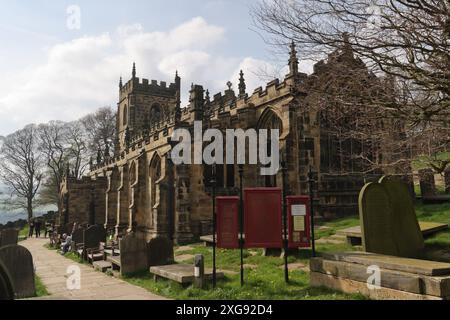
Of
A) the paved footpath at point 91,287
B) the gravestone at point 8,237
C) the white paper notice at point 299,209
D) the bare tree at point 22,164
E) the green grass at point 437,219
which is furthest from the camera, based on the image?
the bare tree at point 22,164

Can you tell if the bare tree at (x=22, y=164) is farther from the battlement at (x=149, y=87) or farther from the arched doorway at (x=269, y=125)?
the arched doorway at (x=269, y=125)

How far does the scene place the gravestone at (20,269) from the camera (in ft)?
24.7

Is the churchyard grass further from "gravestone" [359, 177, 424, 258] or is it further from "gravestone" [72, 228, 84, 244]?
"gravestone" [72, 228, 84, 244]

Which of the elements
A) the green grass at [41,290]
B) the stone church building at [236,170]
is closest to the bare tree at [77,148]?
the stone church building at [236,170]

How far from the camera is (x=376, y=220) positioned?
269 inches

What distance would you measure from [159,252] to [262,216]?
3.82 meters

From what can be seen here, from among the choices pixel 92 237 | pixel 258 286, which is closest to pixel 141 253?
pixel 258 286

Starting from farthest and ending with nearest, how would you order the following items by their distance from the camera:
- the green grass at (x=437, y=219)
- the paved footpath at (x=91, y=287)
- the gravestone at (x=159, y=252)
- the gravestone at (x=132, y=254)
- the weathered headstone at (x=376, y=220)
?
the gravestone at (x=159, y=252) < the gravestone at (x=132, y=254) < the green grass at (x=437, y=219) < the paved footpath at (x=91, y=287) < the weathered headstone at (x=376, y=220)

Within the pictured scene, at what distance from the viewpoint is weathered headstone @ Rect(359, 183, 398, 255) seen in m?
6.73

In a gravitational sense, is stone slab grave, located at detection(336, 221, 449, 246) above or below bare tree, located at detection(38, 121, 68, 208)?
below

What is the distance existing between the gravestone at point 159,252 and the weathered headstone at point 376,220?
5504mm

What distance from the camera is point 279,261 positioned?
29.7ft

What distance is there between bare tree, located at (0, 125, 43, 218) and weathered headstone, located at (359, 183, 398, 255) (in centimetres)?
4349

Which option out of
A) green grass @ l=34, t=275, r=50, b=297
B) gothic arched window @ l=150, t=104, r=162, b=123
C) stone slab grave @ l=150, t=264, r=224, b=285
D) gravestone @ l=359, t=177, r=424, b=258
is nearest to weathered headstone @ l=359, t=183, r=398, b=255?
gravestone @ l=359, t=177, r=424, b=258
